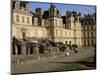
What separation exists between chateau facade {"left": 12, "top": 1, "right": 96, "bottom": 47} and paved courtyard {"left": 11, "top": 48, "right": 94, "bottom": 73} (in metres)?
0.11

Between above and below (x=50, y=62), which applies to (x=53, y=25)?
above

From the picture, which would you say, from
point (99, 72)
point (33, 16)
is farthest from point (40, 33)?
point (99, 72)

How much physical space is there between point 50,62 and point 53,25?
0.42 meters

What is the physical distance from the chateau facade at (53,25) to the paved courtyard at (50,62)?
0.11 m

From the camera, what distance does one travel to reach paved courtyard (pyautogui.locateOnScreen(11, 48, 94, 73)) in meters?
2.38

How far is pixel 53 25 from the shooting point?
254 cm

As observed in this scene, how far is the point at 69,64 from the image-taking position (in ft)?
8.54

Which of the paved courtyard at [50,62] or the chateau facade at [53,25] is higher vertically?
the chateau facade at [53,25]

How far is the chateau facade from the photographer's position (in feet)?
7.80

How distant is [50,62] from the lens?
2506 mm

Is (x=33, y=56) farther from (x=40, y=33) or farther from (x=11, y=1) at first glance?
(x=11, y=1)

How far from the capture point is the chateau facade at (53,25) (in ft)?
7.80

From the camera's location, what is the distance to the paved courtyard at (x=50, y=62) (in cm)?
238

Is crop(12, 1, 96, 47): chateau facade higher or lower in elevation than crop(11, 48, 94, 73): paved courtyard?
higher
